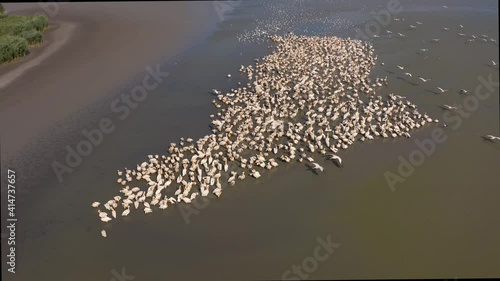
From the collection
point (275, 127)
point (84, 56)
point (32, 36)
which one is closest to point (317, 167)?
point (275, 127)

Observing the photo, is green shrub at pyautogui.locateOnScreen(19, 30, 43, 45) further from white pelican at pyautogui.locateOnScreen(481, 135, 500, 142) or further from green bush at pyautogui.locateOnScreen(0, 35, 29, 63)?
white pelican at pyautogui.locateOnScreen(481, 135, 500, 142)

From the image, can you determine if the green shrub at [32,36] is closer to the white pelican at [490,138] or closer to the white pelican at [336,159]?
the white pelican at [336,159]

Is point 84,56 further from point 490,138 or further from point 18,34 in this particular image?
point 490,138

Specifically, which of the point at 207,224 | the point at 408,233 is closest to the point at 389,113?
the point at 408,233

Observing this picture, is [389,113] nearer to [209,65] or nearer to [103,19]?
[209,65]

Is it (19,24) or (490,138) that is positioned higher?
(19,24)

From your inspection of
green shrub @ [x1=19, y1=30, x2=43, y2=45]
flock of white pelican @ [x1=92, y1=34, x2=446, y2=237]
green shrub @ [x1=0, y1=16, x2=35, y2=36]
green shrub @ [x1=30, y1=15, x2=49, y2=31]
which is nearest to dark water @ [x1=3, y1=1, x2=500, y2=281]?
flock of white pelican @ [x1=92, y1=34, x2=446, y2=237]
